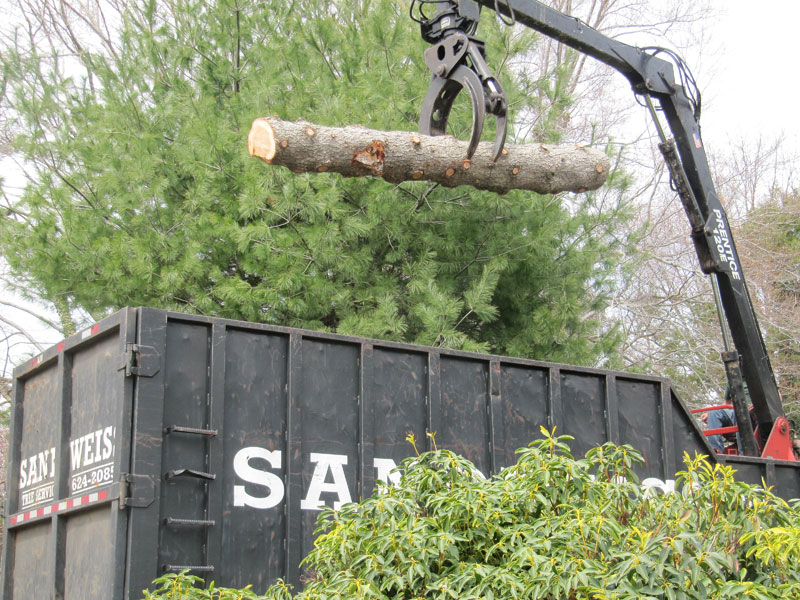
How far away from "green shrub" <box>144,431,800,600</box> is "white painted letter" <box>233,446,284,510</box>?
646 millimetres

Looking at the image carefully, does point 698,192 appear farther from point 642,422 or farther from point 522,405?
point 522,405

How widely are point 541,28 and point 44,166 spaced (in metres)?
6.35

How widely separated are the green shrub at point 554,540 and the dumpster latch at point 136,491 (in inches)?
31.5

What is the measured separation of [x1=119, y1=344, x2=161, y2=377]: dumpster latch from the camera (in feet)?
14.4

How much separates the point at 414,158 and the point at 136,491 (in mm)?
2939

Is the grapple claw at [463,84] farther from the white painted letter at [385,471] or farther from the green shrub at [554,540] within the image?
the green shrub at [554,540]

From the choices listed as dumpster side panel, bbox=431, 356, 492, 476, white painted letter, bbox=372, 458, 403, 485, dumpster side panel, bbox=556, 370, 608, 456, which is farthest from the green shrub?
dumpster side panel, bbox=556, 370, 608, 456

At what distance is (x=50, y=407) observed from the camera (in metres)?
5.20

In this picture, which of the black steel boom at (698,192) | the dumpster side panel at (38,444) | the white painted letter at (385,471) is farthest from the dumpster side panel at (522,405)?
the black steel boom at (698,192)

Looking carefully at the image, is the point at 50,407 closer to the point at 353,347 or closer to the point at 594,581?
the point at 353,347

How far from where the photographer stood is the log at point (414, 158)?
5801mm

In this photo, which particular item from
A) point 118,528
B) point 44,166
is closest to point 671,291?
point 44,166

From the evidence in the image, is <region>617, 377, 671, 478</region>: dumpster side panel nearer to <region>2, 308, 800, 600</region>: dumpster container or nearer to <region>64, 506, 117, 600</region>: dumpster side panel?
<region>2, 308, 800, 600</region>: dumpster container

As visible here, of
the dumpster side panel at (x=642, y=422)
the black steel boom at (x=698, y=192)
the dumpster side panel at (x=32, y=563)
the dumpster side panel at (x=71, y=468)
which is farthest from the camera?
the black steel boom at (x=698, y=192)
